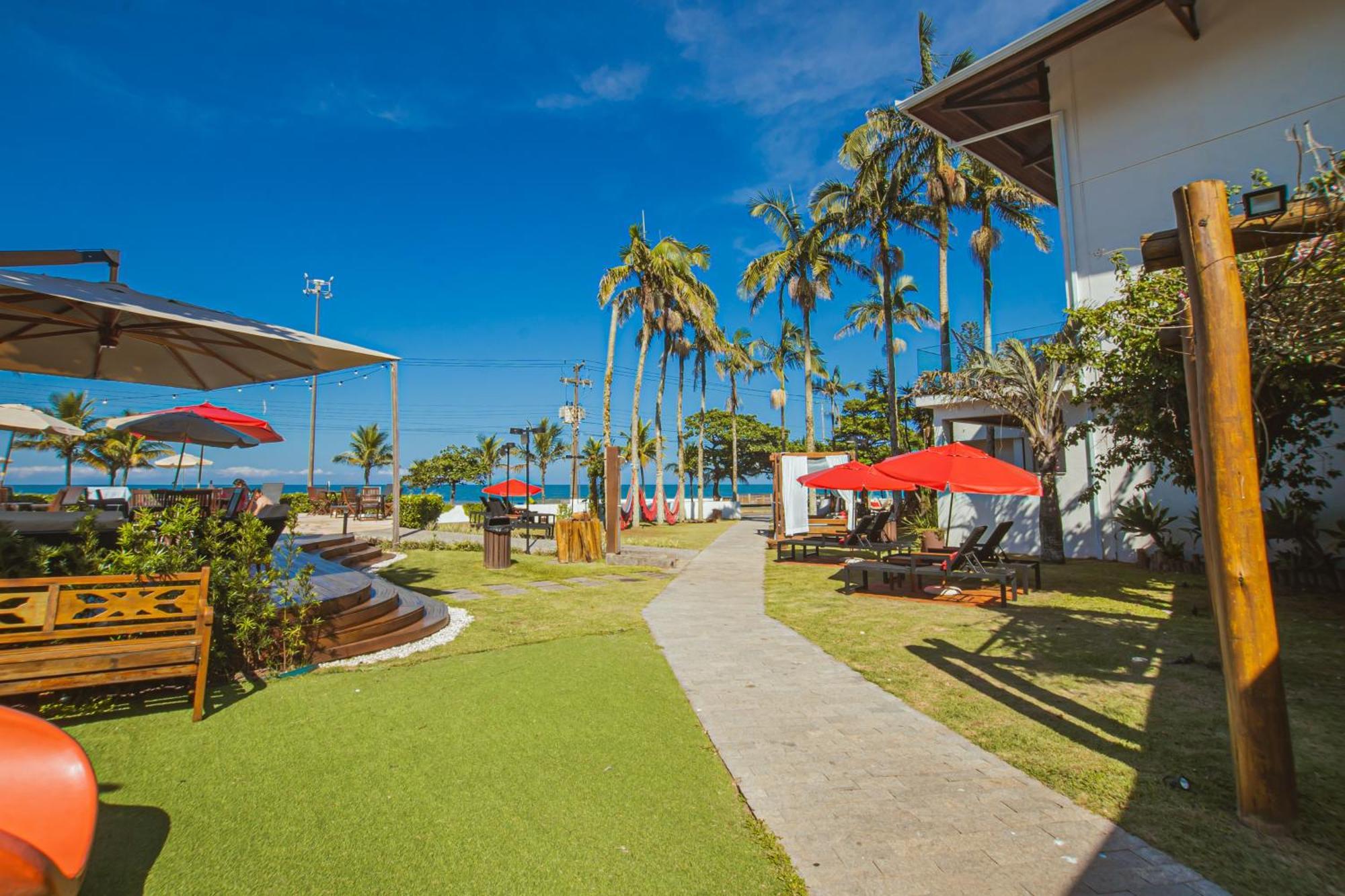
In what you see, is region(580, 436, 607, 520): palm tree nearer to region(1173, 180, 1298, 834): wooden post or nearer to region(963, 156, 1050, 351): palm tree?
region(963, 156, 1050, 351): palm tree

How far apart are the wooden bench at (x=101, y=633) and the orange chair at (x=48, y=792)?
1.94 metres

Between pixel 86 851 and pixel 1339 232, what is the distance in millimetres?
6372

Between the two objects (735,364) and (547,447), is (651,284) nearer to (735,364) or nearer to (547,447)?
(735,364)

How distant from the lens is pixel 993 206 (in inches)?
858

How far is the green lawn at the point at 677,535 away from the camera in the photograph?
1852cm

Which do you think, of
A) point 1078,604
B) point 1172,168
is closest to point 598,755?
point 1078,604

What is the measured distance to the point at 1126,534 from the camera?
12.6m

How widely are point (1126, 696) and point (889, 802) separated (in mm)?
2930

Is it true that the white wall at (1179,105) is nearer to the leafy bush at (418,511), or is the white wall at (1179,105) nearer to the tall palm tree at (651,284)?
the tall palm tree at (651,284)

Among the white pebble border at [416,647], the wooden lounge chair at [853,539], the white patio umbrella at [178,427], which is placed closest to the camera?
the white pebble border at [416,647]

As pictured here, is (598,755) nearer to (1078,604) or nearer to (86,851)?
(86,851)

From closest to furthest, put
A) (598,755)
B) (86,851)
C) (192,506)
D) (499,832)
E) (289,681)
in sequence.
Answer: (86,851), (499,832), (598,755), (192,506), (289,681)

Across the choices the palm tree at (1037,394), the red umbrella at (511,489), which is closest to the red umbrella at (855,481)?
the palm tree at (1037,394)

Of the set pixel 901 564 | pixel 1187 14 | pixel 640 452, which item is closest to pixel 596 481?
pixel 640 452
